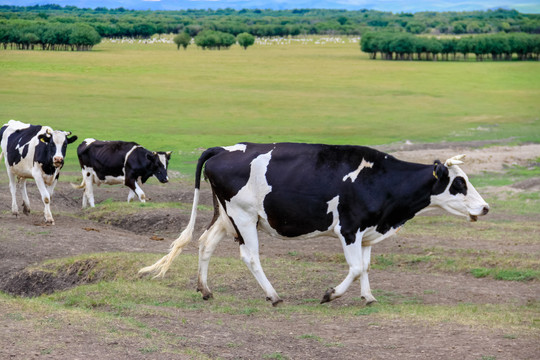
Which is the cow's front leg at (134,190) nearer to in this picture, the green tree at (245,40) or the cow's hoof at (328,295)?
the cow's hoof at (328,295)

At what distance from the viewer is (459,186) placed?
481 inches

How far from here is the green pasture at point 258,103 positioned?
44.8 meters

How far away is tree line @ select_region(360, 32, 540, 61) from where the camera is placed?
130250 mm

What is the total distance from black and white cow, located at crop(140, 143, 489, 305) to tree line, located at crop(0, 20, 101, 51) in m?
116

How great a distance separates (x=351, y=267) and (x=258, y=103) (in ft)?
164

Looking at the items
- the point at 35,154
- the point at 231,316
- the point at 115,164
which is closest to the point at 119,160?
the point at 115,164

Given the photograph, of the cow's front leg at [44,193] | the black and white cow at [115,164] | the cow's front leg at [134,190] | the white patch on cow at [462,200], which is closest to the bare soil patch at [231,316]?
the cow's front leg at [44,193]

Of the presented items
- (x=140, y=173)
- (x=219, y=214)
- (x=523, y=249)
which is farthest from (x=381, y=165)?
(x=140, y=173)

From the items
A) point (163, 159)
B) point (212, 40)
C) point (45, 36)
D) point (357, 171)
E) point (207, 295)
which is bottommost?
point (212, 40)

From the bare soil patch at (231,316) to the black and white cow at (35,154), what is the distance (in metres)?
0.87

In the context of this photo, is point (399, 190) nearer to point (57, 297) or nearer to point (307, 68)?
point (57, 297)

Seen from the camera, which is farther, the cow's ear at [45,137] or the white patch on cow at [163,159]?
the white patch on cow at [163,159]

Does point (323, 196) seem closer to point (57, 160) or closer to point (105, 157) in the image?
point (57, 160)

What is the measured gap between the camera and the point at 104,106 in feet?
184
